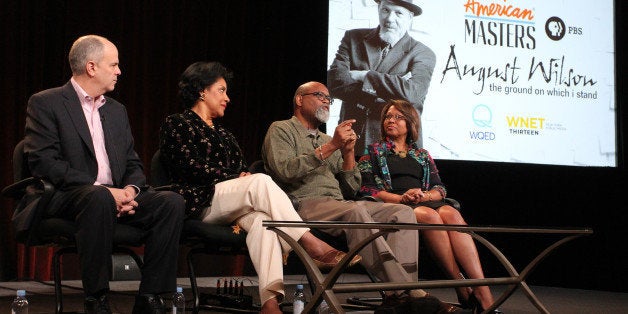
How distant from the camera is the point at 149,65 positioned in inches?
220

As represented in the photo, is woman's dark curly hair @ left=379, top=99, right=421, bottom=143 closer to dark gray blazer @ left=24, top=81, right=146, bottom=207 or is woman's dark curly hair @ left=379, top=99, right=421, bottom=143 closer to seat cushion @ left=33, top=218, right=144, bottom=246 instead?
dark gray blazer @ left=24, top=81, right=146, bottom=207

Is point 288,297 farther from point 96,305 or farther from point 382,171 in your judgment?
point 96,305

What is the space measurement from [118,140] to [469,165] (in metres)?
3.45

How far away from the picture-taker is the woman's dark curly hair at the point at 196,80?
3727mm

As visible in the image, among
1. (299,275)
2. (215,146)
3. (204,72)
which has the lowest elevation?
(299,275)

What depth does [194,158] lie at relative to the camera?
3.51m

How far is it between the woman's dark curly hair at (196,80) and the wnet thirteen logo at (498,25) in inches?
96.7

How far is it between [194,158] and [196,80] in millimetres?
417

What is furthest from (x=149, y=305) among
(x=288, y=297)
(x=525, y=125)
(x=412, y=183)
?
(x=525, y=125)

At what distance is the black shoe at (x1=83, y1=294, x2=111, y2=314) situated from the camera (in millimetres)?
2848

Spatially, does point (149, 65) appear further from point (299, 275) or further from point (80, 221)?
point (80, 221)

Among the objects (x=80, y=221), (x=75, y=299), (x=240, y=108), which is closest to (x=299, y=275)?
(x=240, y=108)

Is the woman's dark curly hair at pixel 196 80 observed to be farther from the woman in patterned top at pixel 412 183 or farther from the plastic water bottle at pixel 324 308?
the plastic water bottle at pixel 324 308

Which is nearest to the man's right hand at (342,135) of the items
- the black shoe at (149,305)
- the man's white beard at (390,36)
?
the black shoe at (149,305)
